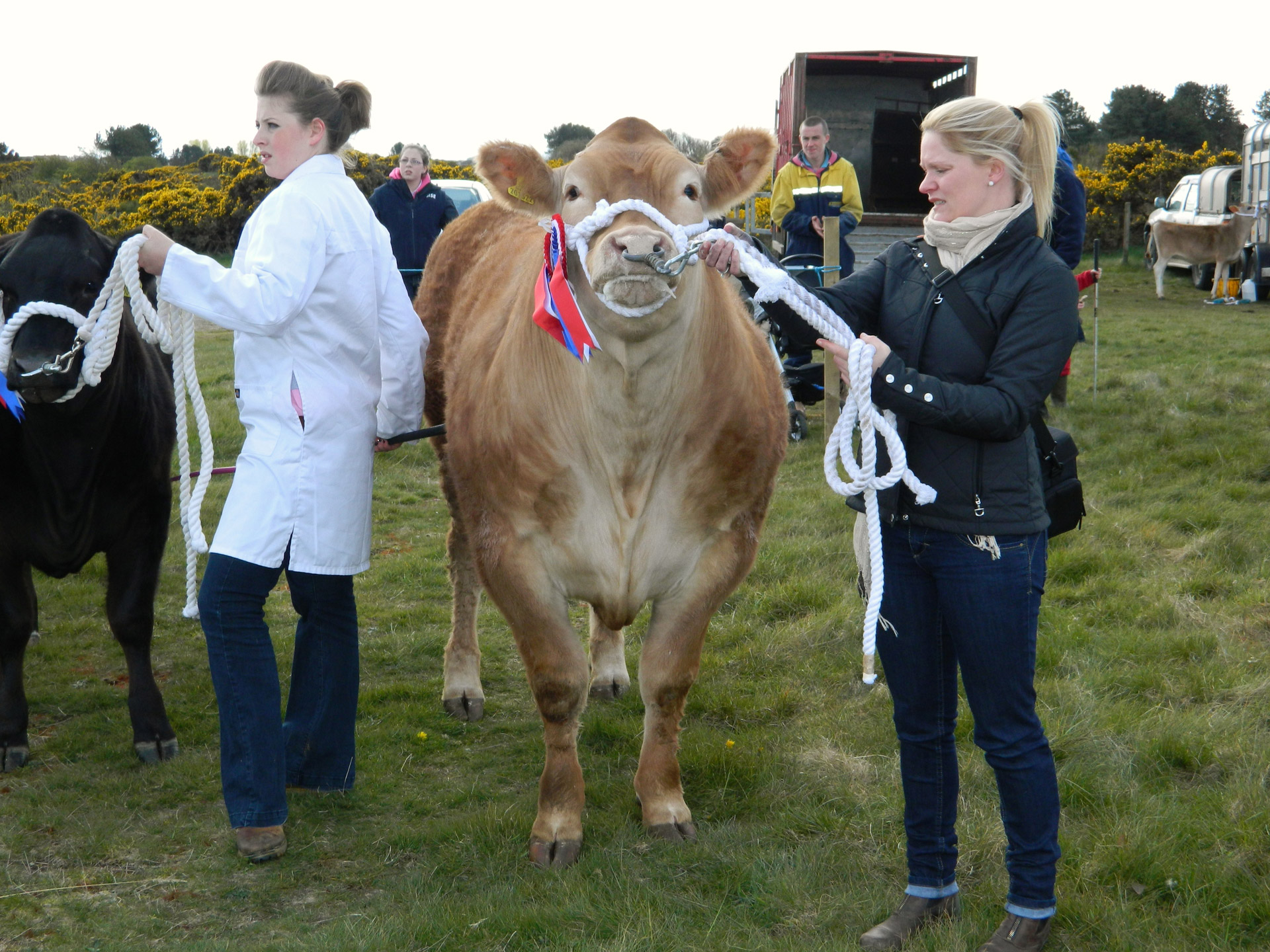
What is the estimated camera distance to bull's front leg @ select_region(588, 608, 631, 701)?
456 centimetres

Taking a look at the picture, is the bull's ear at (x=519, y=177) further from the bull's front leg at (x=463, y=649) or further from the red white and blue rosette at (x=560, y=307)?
the bull's front leg at (x=463, y=649)

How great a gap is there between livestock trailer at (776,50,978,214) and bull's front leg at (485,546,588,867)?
10.5 metres

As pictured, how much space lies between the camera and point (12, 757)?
12.9 feet

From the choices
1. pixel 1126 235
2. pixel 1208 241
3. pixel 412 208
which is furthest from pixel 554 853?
pixel 1126 235

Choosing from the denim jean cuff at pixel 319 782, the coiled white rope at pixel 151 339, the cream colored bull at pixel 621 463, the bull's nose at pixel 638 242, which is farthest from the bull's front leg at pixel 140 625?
the bull's nose at pixel 638 242

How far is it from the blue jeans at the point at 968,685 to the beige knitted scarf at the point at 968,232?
630 millimetres

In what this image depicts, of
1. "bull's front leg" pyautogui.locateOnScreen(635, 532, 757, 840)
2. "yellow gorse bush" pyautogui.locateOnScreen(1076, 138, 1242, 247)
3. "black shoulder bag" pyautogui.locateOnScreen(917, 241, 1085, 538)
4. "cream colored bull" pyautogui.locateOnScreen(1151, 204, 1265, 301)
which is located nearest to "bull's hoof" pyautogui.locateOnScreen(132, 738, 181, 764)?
"bull's front leg" pyautogui.locateOnScreen(635, 532, 757, 840)

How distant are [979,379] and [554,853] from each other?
1.81m

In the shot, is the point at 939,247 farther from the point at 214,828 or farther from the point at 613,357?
the point at 214,828

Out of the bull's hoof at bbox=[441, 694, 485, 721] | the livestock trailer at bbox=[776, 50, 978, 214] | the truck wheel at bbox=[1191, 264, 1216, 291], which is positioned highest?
the livestock trailer at bbox=[776, 50, 978, 214]

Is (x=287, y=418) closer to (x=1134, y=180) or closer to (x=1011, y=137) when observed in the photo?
(x=1011, y=137)

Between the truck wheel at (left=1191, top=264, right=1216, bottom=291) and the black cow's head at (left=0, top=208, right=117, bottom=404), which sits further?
the truck wheel at (left=1191, top=264, right=1216, bottom=291)

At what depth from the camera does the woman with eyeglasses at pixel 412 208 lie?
8.42 m

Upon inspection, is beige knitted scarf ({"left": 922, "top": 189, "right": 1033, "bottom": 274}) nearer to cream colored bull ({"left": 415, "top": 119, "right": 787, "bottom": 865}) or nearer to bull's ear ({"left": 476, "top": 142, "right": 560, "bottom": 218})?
cream colored bull ({"left": 415, "top": 119, "right": 787, "bottom": 865})
